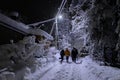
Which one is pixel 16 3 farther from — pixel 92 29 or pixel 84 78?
pixel 84 78

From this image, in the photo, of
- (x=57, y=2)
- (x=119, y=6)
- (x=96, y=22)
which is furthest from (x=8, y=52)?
(x=57, y=2)

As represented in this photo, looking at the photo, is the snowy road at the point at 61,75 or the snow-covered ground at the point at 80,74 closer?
the snow-covered ground at the point at 80,74

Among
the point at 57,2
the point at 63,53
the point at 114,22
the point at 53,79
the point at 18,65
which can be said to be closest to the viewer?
the point at 53,79

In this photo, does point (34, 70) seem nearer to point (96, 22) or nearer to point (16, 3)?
point (96, 22)

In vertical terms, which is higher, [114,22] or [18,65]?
[114,22]

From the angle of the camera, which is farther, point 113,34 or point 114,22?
point 113,34

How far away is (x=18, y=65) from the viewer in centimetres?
1464

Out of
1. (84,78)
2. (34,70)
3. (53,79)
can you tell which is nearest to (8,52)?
(34,70)

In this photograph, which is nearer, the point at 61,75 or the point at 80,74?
the point at 61,75

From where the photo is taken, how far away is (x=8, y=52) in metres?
15.1

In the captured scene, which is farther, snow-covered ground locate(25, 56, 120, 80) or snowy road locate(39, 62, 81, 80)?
snowy road locate(39, 62, 81, 80)

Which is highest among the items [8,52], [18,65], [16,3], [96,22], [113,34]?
[16,3]

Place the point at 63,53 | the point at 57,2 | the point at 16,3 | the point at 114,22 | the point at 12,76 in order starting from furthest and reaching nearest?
the point at 57,2 < the point at 63,53 < the point at 16,3 < the point at 114,22 < the point at 12,76

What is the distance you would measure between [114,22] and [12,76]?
9.52 meters
